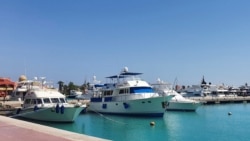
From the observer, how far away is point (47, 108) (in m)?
30.0

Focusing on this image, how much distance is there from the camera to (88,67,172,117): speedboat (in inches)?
1489

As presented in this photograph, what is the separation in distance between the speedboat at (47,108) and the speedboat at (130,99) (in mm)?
9268

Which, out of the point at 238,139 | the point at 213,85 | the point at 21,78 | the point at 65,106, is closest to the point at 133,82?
the point at 65,106

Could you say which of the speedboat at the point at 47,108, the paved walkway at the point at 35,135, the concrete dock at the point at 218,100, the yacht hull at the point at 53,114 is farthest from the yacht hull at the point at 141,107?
the concrete dock at the point at 218,100

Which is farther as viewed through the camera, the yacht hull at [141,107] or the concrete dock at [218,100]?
the concrete dock at [218,100]

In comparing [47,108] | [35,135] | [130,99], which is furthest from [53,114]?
[35,135]

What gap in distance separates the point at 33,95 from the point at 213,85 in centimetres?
9132

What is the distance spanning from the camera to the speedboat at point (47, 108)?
3004 centimetres

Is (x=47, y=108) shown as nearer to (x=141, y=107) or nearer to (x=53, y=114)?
(x=53, y=114)

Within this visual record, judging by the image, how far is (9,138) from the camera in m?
12.0

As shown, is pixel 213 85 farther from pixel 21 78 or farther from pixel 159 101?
pixel 159 101

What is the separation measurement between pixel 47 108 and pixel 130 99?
39.5ft

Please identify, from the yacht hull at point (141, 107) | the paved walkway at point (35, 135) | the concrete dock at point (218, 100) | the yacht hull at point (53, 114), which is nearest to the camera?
the paved walkway at point (35, 135)

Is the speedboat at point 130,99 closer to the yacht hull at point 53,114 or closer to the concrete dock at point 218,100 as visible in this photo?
the yacht hull at point 53,114
